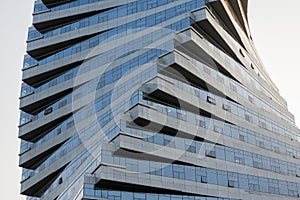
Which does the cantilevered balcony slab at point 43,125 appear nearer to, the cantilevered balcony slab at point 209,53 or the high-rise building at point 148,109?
the high-rise building at point 148,109

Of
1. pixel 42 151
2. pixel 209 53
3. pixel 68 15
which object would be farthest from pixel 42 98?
pixel 209 53

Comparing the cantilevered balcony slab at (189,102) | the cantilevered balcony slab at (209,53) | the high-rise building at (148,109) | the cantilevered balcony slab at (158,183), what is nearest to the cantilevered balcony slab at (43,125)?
the high-rise building at (148,109)

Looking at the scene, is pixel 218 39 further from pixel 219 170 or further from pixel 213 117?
pixel 219 170

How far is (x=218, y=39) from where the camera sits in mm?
82812

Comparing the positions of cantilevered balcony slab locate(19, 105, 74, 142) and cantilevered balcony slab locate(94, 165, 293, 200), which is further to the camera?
cantilevered balcony slab locate(19, 105, 74, 142)

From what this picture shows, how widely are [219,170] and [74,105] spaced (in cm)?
2479

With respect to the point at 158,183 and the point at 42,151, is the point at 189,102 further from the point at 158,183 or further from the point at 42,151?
the point at 42,151

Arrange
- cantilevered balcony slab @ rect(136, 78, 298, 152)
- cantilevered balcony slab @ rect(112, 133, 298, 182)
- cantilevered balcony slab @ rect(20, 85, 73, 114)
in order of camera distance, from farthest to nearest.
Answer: cantilevered balcony slab @ rect(20, 85, 73, 114) → cantilevered balcony slab @ rect(136, 78, 298, 152) → cantilevered balcony slab @ rect(112, 133, 298, 182)

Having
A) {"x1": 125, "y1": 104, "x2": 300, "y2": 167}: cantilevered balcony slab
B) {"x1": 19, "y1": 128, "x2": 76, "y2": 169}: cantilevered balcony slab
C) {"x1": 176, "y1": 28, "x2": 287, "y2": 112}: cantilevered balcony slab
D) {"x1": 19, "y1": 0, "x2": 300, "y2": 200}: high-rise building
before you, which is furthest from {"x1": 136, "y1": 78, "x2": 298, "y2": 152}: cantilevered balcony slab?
{"x1": 19, "y1": 128, "x2": 76, "y2": 169}: cantilevered balcony slab

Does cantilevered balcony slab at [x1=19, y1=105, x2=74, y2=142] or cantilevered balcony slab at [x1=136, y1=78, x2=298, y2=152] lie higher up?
cantilevered balcony slab at [x1=19, y1=105, x2=74, y2=142]

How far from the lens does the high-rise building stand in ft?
200

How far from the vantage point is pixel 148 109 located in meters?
62.7

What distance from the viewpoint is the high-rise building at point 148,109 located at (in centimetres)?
6106

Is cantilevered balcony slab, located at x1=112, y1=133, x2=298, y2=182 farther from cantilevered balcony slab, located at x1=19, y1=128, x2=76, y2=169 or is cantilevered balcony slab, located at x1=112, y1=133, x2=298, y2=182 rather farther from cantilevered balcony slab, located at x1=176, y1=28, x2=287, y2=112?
cantilevered balcony slab, located at x1=19, y1=128, x2=76, y2=169
